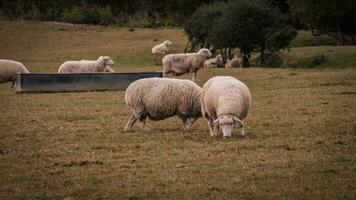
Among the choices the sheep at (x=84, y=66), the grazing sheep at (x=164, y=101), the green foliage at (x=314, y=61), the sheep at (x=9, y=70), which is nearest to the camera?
the grazing sheep at (x=164, y=101)

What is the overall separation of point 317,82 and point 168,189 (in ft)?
64.5

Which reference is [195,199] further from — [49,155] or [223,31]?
[223,31]

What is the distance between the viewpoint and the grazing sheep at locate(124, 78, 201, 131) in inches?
632

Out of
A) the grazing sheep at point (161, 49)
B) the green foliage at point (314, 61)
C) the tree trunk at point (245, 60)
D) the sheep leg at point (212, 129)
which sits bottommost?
the grazing sheep at point (161, 49)

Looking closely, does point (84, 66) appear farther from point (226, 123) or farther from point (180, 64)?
point (226, 123)


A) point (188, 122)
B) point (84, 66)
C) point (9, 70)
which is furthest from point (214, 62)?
point (188, 122)

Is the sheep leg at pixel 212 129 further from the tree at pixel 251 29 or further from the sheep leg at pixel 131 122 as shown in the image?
the tree at pixel 251 29

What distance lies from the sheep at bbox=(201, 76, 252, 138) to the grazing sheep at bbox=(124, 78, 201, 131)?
399 millimetres

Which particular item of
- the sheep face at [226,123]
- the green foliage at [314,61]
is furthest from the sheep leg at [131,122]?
the green foliage at [314,61]

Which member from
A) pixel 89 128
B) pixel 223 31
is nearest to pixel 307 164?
pixel 89 128

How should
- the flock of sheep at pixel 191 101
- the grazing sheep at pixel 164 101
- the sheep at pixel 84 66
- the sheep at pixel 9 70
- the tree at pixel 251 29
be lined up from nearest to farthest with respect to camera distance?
the flock of sheep at pixel 191 101, the grazing sheep at pixel 164 101, the sheep at pixel 9 70, the sheep at pixel 84 66, the tree at pixel 251 29

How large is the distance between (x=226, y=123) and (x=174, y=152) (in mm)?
1676

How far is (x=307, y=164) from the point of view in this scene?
11.8m

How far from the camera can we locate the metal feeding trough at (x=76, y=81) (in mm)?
26766
